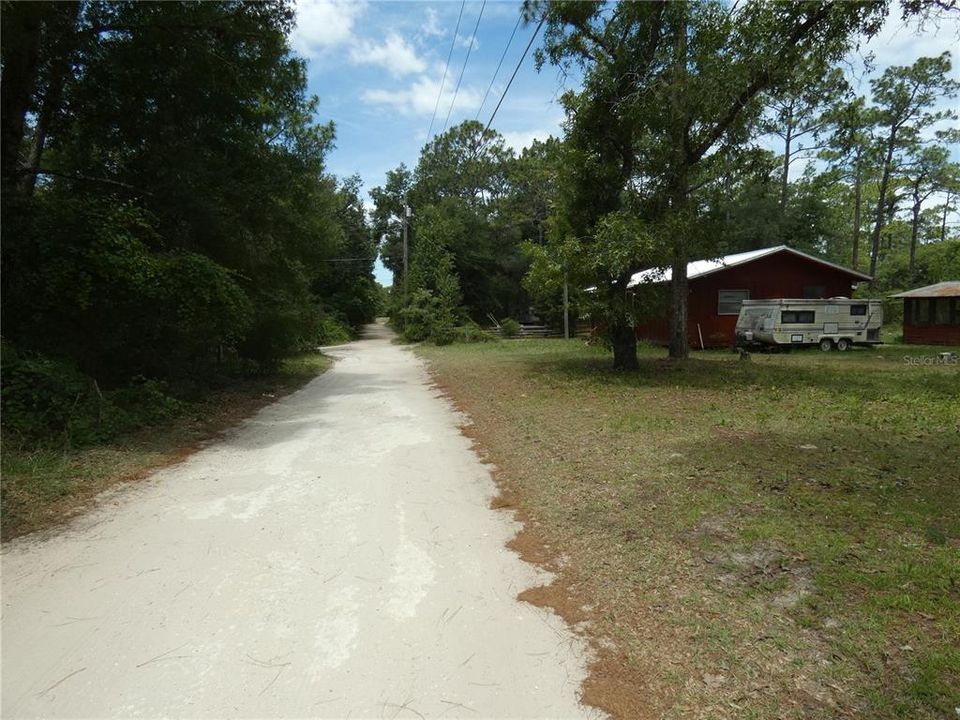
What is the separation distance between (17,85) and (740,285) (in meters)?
23.6

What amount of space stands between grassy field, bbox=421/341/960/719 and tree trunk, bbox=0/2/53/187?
7637 millimetres

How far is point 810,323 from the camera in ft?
69.8

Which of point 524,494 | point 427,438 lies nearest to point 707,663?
point 524,494

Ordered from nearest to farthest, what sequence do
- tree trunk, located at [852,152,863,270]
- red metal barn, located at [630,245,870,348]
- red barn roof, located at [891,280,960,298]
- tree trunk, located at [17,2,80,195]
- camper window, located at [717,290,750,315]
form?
tree trunk, located at [17,2,80,195] < red barn roof, located at [891,280,960,298] < red metal barn, located at [630,245,870,348] < camper window, located at [717,290,750,315] < tree trunk, located at [852,152,863,270]

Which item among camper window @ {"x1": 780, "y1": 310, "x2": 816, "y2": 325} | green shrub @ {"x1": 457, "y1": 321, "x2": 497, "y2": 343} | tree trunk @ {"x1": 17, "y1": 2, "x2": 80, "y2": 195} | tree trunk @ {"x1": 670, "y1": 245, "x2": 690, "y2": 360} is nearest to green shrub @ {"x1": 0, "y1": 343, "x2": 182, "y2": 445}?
tree trunk @ {"x1": 17, "y1": 2, "x2": 80, "y2": 195}

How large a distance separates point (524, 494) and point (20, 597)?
3915 mm

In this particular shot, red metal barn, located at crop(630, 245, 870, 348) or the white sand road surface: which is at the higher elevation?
red metal barn, located at crop(630, 245, 870, 348)

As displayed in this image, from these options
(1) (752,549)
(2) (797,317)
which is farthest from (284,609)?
(2) (797,317)

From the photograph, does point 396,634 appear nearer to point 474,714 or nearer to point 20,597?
point 474,714

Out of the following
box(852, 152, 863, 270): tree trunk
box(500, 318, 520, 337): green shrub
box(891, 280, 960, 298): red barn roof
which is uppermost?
box(852, 152, 863, 270): tree trunk

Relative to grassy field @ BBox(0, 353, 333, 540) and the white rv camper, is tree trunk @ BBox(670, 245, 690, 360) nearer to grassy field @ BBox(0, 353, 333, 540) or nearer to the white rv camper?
the white rv camper

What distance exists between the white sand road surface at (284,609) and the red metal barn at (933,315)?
84.3ft

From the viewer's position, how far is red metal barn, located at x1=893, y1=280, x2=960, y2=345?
23.3m

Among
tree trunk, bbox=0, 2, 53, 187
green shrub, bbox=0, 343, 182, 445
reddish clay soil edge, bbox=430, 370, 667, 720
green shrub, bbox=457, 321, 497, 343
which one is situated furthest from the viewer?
green shrub, bbox=457, 321, 497, 343
